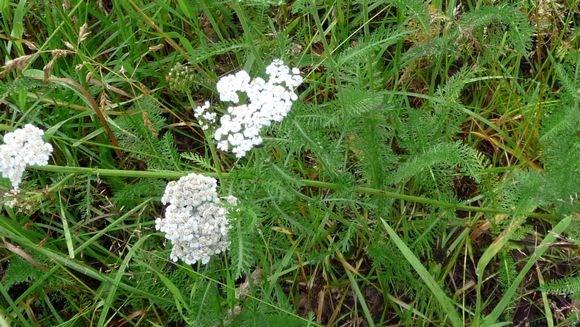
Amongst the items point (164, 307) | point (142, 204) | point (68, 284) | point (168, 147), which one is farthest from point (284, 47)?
point (68, 284)

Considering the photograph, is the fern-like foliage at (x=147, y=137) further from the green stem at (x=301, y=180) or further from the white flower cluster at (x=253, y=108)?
the white flower cluster at (x=253, y=108)

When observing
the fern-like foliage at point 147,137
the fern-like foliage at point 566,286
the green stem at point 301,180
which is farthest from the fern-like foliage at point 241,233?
the fern-like foliage at point 566,286

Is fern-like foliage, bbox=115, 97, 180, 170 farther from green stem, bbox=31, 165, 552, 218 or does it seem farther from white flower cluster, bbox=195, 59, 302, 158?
white flower cluster, bbox=195, 59, 302, 158

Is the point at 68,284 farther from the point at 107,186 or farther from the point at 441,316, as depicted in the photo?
the point at 441,316

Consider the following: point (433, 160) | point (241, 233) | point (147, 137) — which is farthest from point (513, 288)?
point (147, 137)

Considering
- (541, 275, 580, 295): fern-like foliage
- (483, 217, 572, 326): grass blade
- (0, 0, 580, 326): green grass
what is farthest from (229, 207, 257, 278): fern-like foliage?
(541, 275, 580, 295): fern-like foliage

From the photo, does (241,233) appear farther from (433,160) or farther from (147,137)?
(147,137)
